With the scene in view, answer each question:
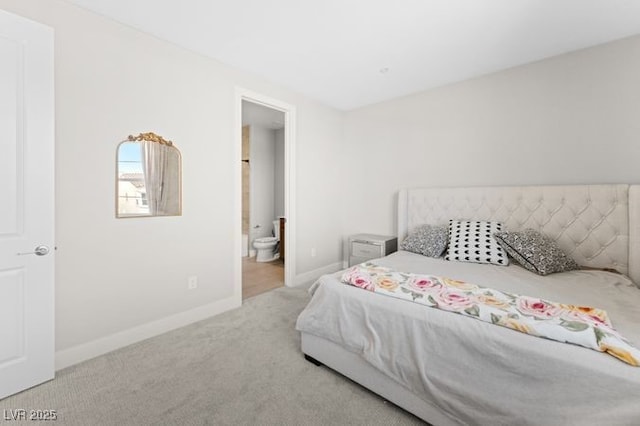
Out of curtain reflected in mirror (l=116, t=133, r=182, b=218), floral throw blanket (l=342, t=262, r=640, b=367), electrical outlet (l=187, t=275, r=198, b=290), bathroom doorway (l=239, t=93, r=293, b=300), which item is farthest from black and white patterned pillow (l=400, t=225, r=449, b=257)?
curtain reflected in mirror (l=116, t=133, r=182, b=218)

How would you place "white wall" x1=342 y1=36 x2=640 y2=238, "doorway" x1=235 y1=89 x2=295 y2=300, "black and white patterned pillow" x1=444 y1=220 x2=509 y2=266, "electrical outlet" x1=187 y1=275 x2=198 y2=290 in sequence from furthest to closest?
"doorway" x1=235 y1=89 x2=295 y2=300, "electrical outlet" x1=187 y1=275 x2=198 y2=290, "black and white patterned pillow" x1=444 y1=220 x2=509 y2=266, "white wall" x1=342 y1=36 x2=640 y2=238

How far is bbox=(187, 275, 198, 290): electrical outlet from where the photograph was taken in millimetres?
2605

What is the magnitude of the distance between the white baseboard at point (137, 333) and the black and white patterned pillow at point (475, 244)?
2365 mm

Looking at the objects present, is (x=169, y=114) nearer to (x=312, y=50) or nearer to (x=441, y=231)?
(x=312, y=50)

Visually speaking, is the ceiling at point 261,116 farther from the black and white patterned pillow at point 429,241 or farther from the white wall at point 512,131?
the black and white patterned pillow at point 429,241

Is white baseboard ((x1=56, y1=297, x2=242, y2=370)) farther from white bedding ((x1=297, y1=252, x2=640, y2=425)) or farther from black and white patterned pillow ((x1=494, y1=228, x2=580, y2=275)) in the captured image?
black and white patterned pillow ((x1=494, y1=228, x2=580, y2=275))

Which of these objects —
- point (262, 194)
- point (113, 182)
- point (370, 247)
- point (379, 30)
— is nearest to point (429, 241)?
point (370, 247)

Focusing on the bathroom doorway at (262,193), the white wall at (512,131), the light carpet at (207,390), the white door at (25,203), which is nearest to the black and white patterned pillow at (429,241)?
the white wall at (512,131)

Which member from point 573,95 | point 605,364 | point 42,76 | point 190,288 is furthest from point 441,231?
point 42,76

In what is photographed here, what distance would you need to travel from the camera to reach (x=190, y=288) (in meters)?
2.61

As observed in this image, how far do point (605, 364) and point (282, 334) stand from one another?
6.67 feet

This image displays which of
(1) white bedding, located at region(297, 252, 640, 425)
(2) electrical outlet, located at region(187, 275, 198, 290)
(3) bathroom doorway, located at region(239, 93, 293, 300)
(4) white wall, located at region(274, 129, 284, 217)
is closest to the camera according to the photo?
(1) white bedding, located at region(297, 252, 640, 425)

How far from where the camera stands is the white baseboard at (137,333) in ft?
6.37

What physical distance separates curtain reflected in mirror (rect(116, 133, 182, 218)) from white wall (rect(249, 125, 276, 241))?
285 centimetres
